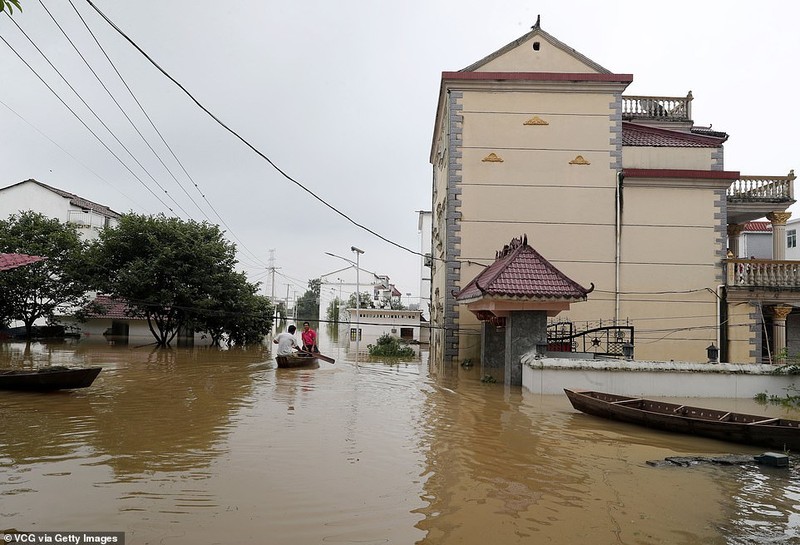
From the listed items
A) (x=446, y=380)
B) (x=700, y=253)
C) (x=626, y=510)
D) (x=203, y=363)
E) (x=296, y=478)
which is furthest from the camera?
(x=203, y=363)

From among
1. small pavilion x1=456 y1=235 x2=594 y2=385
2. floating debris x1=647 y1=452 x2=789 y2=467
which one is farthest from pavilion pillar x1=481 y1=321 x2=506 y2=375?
floating debris x1=647 y1=452 x2=789 y2=467

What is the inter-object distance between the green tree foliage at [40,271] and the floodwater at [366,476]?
20.0 m

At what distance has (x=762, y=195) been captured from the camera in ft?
69.2

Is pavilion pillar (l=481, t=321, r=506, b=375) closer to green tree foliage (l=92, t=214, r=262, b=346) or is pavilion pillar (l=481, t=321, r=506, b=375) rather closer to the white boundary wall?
the white boundary wall

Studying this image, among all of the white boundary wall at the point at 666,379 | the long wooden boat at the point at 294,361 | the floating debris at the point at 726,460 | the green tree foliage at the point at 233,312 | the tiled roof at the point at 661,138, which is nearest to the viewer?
the floating debris at the point at 726,460

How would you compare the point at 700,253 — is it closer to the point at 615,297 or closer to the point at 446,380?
the point at 615,297

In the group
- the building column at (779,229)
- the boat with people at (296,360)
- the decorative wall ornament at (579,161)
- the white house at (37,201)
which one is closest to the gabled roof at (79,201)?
the white house at (37,201)

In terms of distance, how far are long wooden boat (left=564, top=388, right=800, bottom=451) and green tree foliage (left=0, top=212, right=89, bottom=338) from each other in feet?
87.1

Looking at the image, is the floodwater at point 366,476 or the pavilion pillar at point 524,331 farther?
the pavilion pillar at point 524,331

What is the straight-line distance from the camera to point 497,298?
44.2 feet

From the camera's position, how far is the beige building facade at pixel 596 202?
20.2 metres

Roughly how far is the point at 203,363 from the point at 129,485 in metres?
16.7

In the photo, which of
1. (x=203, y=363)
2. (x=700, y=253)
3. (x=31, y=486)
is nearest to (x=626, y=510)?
(x=31, y=486)

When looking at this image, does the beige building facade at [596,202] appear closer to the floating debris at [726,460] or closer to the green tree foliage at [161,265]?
the floating debris at [726,460]
